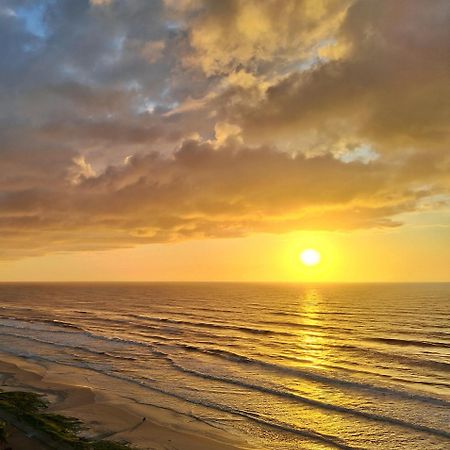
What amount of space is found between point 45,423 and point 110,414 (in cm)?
444

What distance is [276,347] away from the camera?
43.2m

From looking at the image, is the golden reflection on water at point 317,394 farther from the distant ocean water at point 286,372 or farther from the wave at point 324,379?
the wave at point 324,379

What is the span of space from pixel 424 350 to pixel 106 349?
30.9 meters

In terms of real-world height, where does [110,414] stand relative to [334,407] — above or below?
above

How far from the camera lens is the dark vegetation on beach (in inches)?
629

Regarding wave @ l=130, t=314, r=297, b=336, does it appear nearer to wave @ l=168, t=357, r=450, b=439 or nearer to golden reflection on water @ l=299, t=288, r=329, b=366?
golden reflection on water @ l=299, t=288, r=329, b=366

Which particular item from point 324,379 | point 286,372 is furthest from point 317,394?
point 286,372

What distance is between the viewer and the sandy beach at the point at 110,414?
18.1 meters

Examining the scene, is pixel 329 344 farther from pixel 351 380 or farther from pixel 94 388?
pixel 94 388

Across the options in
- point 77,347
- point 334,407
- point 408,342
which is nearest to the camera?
point 334,407

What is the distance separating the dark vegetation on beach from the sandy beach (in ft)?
2.05

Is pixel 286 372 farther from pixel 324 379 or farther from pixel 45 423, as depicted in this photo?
pixel 45 423

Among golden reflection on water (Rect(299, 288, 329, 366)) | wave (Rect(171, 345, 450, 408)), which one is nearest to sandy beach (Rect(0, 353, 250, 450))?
wave (Rect(171, 345, 450, 408))

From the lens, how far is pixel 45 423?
17812 millimetres
